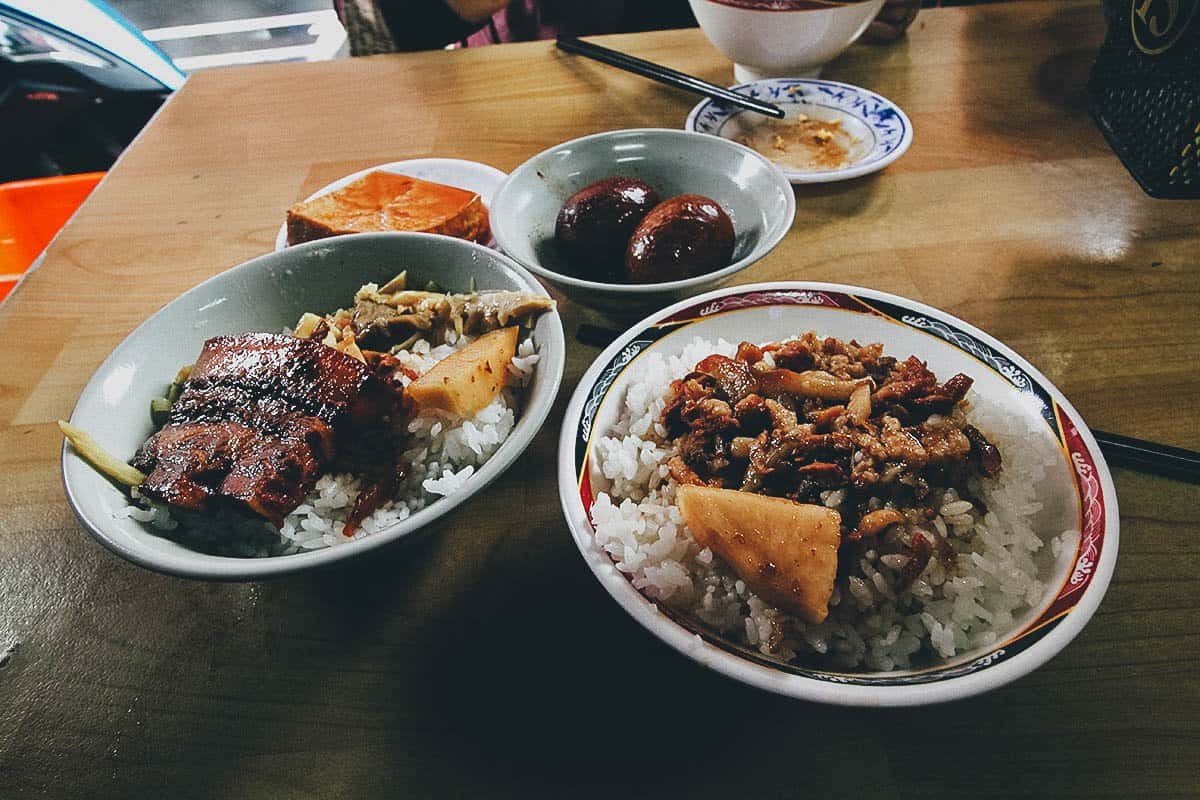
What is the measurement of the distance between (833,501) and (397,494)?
2.17 ft

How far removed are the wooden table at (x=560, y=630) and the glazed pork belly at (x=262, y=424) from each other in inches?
8.3

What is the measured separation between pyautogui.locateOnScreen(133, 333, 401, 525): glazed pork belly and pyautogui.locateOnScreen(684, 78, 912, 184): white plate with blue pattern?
1250mm

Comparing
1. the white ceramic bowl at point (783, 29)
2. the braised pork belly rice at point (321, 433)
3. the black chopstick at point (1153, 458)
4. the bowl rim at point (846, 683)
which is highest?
the white ceramic bowl at point (783, 29)

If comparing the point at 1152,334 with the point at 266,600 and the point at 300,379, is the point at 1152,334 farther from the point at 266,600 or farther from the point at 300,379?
the point at 266,600

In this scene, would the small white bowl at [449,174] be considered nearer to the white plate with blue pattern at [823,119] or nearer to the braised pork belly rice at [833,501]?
the white plate with blue pattern at [823,119]

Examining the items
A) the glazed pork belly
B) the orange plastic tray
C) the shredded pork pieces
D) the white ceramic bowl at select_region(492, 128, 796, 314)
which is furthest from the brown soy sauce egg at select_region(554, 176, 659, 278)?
the orange plastic tray

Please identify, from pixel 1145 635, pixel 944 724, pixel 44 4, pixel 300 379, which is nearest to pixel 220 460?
pixel 300 379

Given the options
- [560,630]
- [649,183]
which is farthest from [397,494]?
[649,183]

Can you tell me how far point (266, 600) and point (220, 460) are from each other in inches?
9.8

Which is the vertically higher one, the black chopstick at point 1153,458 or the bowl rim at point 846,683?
the bowl rim at point 846,683

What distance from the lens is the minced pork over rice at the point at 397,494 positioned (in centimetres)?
101

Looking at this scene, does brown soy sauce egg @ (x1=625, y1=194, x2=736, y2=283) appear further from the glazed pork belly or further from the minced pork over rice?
the glazed pork belly

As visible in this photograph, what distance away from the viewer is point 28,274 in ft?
6.07


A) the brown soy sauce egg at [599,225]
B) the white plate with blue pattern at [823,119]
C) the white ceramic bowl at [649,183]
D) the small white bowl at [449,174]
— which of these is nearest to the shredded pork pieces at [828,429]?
the white ceramic bowl at [649,183]
